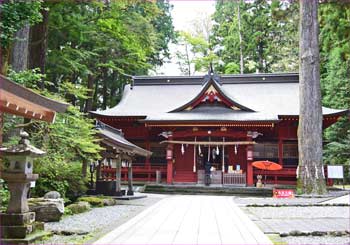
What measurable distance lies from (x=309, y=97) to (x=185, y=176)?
309 inches

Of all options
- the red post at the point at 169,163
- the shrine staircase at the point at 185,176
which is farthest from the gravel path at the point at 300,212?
the shrine staircase at the point at 185,176

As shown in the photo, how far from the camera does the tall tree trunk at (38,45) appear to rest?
10.8m

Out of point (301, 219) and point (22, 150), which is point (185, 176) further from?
point (22, 150)

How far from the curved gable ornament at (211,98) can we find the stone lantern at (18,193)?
44.8 ft

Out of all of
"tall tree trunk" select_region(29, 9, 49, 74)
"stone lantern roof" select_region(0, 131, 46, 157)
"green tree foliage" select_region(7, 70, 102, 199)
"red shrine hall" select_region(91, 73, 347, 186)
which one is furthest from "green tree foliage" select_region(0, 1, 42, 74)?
"red shrine hall" select_region(91, 73, 347, 186)

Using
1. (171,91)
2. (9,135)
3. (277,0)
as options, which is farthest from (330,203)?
(171,91)

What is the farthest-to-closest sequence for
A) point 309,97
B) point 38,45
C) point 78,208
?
point 309,97 → point 38,45 → point 78,208

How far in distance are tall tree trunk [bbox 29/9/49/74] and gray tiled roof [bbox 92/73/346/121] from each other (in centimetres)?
783

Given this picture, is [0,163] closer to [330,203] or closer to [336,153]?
[330,203]

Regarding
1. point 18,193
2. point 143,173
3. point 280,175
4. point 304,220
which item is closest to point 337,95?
point 280,175

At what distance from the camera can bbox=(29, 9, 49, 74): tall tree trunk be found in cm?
1079

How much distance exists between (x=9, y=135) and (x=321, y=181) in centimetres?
1023

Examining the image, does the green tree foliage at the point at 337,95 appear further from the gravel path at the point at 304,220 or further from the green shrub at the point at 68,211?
the green shrub at the point at 68,211

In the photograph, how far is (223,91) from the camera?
18781 mm
